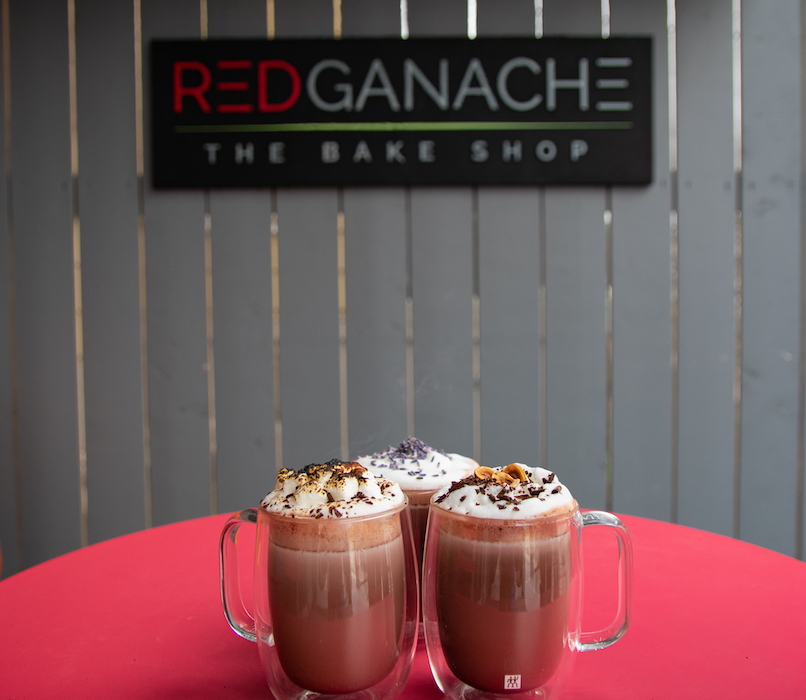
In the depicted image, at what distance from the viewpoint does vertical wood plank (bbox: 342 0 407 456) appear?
69.7 inches

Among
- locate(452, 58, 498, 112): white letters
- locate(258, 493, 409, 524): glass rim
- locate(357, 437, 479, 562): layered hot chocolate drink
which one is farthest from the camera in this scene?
locate(452, 58, 498, 112): white letters

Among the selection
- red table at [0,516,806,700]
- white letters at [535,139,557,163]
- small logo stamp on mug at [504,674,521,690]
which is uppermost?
white letters at [535,139,557,163]

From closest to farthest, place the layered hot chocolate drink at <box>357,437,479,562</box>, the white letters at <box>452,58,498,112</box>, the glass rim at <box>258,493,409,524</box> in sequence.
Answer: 1. the glass rim at <box>258,493,409,524</box>
2. the layered hot chocolate drink at <box>357,437,479,562</box>
3. the white letters at <box>452,58,498,112</box>

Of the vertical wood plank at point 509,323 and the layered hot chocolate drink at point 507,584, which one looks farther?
the vertical wood plank at point 509,323

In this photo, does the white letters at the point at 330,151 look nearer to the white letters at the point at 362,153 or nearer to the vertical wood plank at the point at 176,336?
the white letters at the point at 362,153

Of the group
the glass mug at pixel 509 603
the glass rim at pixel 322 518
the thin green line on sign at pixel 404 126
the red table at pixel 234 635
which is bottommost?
the red table at pixel 234 635

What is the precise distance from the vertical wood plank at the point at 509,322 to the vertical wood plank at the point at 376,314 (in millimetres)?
252

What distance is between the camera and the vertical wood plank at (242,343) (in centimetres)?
177

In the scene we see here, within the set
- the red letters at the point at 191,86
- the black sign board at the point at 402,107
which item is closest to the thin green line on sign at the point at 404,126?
the black sign board at the point at 402,107

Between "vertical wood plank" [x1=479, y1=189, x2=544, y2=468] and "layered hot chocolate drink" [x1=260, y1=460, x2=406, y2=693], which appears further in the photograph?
"vertical wood plank" [x1=479, y1=189, x2=544, y2=468]

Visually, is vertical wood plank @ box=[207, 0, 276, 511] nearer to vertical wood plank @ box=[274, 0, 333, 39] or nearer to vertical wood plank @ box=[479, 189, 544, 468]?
vertical wood plank @ box=[274, 0, 333, 39]

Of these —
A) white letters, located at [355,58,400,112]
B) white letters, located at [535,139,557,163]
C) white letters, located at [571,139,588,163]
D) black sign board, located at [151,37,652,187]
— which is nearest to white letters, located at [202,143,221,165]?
black sign board, located at [151,37,652,187]

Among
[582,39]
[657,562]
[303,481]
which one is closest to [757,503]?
[657,562]

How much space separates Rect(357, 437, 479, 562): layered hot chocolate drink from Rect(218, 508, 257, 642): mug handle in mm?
156
